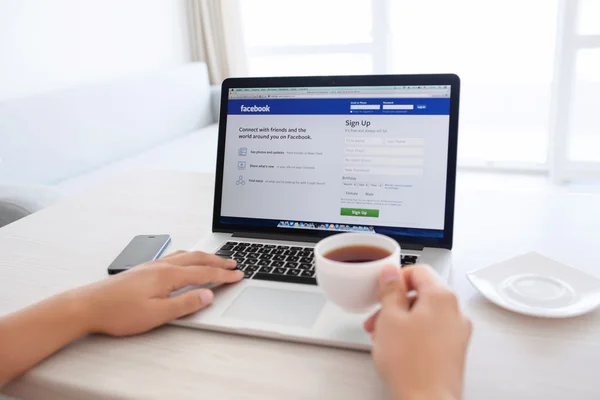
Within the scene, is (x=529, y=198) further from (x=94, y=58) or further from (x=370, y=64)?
(x=370, y=64)

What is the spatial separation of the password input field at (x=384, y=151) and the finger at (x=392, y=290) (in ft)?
1.09

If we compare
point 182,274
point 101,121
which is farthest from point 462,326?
point 101,121

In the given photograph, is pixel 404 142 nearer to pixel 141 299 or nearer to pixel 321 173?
pixel 321 173

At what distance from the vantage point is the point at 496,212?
1081mm

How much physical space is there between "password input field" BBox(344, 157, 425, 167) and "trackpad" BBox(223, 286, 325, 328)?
25 cm

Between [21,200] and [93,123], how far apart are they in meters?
1.01

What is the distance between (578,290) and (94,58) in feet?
9.84

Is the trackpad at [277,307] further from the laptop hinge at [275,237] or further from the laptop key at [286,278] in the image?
the laptop hinge at [275,237]

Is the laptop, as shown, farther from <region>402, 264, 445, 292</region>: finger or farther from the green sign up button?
<region>402, 264, 445, 292</region>: finger

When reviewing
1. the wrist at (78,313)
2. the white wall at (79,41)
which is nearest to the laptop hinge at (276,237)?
the wrist at (78,313)

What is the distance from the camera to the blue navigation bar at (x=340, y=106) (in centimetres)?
90

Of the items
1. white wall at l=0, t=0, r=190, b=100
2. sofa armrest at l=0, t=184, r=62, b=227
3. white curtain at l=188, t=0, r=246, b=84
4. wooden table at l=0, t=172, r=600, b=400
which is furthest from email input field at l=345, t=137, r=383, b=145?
white curtain at l=188, t=0, r=246, b=84

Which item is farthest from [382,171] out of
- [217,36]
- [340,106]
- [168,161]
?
[217,36]

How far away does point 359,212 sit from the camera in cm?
93
